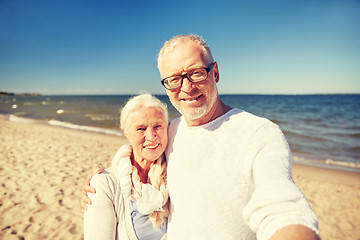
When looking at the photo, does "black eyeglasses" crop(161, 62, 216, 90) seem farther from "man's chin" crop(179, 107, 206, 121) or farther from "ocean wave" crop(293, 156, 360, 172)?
"ocean wave" crop(293, 156, 360, 172)

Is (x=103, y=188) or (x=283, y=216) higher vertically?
(x=283, y=216)

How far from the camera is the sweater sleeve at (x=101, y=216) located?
165 centimetres

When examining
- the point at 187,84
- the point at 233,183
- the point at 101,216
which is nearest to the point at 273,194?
the point at 233,183

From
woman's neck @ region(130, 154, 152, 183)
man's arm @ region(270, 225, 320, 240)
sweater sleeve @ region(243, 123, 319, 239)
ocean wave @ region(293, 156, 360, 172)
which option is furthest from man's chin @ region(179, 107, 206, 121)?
ocean wave @ region(293, 156, 360, 172)

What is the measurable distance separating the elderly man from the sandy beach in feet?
10.9

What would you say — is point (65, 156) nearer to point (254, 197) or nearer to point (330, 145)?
point (254, 197)

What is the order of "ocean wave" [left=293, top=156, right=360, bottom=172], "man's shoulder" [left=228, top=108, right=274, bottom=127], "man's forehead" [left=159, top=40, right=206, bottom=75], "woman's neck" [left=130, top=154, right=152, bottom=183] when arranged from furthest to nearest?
"ocean wave" [left=293, top=156, right=360, bottom=172] < "woman's neck" [left=130, top=154, right=152, bottom=183] < "man's forehead" [left=159, top=40, right=206, bottom=75] < "man's shoulder" [left=228, top=108, right=274, bottom=127]

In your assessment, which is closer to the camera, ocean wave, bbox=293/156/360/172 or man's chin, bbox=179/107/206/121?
man's chin, bbox=179/107/206/121

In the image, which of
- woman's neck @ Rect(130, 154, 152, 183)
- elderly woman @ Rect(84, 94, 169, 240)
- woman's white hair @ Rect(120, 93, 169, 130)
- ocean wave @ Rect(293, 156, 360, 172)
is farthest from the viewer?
→ ocean wave @ Rect(293, 156, 360, 172)

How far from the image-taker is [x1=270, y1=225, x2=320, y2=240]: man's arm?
86 centimetres

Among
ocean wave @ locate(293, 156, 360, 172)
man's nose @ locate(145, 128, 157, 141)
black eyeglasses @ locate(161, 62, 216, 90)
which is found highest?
black eyeglasses @ locate(161, 62, 216, 90)

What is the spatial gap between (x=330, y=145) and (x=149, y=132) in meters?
11.2

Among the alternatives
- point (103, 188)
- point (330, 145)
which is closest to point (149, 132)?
point (103, 188)

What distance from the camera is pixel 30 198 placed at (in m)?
4.63
